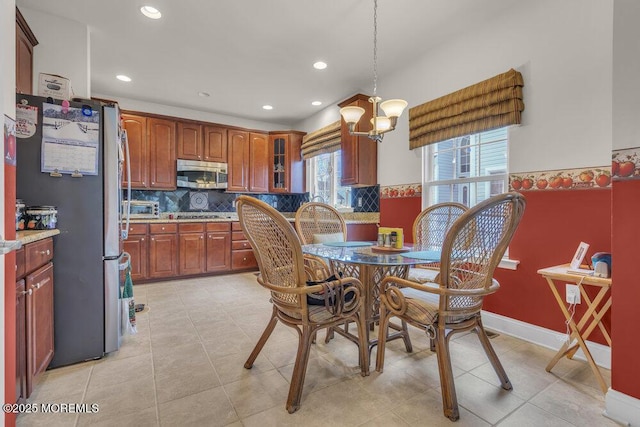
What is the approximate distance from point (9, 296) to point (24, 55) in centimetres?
212

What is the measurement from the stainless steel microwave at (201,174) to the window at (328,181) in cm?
149

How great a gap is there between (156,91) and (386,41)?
3167 mm

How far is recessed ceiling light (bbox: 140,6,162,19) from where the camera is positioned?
2463mm

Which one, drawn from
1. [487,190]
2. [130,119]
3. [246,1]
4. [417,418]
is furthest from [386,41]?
[130,119]

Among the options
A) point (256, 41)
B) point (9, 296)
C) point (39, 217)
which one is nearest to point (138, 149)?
point (256, 41)

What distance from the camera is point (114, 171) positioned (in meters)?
2.08

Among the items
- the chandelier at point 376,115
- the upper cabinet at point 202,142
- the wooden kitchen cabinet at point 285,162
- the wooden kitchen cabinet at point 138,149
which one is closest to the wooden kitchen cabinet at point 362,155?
the chandelier at point 376,115

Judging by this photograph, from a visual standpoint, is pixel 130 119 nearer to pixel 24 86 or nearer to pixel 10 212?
pixel 24 86

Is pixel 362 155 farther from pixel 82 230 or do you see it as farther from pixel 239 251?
pixel 82 230

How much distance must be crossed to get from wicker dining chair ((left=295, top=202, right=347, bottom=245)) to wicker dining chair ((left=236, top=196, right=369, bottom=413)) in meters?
1.04

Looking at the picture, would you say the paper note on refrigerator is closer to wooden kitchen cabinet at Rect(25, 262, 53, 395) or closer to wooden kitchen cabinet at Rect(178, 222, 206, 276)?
wooden kitchen cabinet at Rect(25, 262, 53, 395)

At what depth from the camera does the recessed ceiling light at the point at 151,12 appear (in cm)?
246

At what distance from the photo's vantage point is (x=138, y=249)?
13.3ft

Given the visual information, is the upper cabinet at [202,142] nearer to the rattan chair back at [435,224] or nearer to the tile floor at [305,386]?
the tile floor at [305,386]
